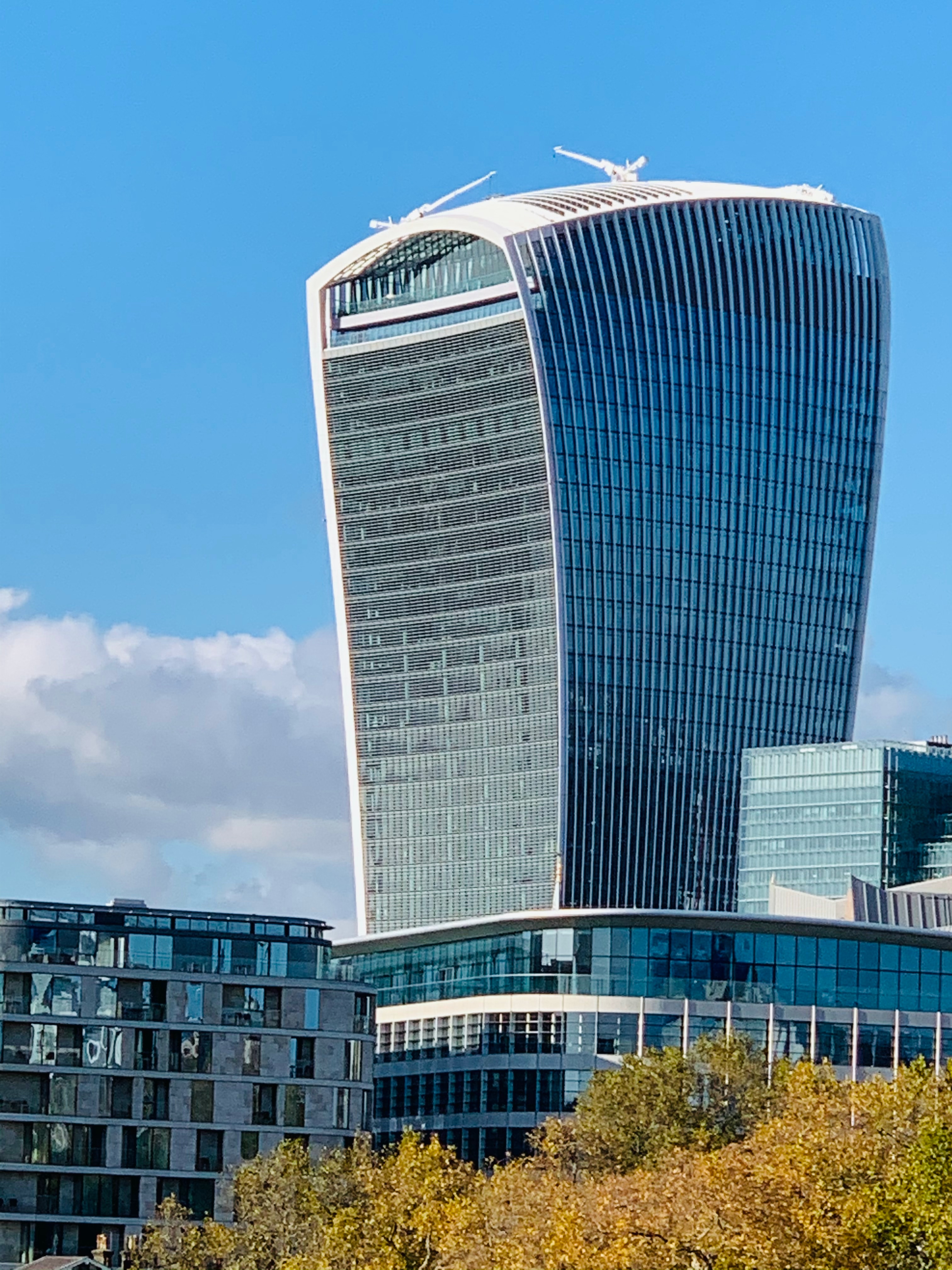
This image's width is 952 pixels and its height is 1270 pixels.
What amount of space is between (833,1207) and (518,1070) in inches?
3590

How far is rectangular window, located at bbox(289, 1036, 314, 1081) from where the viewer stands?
15500cm

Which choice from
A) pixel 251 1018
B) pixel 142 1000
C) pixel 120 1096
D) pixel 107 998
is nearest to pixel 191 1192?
pixel 120 1096

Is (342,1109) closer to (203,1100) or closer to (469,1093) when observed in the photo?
(203,1100)

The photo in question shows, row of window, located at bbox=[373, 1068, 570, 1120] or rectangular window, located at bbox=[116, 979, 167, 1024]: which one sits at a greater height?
rectangular window, located at bbox=[116, 979, 167, 1024]

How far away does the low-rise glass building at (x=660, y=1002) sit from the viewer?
179125 millimetres

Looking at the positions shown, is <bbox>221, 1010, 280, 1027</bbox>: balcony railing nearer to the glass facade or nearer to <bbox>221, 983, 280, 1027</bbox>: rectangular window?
<bbox>221, 983, 280, 1027</bbox>: rectangular window

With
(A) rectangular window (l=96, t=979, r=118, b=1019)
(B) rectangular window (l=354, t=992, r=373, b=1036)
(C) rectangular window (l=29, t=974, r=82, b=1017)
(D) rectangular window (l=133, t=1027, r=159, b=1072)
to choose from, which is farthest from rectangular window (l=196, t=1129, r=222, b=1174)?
(B) rectangular window (l=354, t=992, r=373, b=1036)

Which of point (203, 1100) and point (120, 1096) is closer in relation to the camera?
point (120, 1096)

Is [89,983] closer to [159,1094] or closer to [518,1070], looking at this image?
[159,1094]

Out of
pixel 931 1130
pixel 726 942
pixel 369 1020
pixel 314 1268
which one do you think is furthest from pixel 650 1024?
pixel 931 1130

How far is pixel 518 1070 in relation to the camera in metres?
181

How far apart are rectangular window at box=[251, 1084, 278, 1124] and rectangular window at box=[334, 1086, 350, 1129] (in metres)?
3.68

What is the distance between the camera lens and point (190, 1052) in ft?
501

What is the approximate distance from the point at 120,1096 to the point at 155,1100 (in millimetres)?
1964
